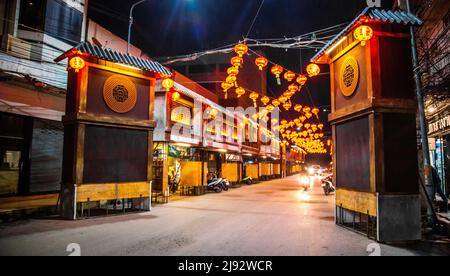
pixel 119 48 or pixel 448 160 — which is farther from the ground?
pixel 119 48

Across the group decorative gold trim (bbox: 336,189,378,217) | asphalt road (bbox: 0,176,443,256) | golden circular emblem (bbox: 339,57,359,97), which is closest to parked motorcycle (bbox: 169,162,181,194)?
asphalt road (bbox: 0,176,443,256)

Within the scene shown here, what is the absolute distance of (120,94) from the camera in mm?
11766

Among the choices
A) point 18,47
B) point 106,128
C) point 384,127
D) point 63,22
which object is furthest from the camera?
point 63,22

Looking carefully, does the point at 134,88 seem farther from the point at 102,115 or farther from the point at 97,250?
the point at 97,250

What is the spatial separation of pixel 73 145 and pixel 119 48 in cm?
1224

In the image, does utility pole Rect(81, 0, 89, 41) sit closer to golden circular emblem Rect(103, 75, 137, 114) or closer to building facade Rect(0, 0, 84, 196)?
building facade Rect(0, 0, 84, 196)

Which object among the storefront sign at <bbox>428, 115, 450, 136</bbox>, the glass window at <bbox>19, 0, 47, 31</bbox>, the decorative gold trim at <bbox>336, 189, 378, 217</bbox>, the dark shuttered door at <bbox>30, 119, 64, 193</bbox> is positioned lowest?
the decorative gold trim at <bbox>336, 189, 378, 217</bbox>

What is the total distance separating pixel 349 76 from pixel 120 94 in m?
8.97

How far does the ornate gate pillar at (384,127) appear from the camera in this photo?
7.52 meters

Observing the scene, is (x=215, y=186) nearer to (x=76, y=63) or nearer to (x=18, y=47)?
(x=76, y=63)

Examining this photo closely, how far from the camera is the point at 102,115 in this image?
1113cm

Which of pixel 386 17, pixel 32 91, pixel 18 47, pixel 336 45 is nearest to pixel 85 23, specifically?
pixel 18 47

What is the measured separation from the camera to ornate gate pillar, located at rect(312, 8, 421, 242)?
7516 mm
